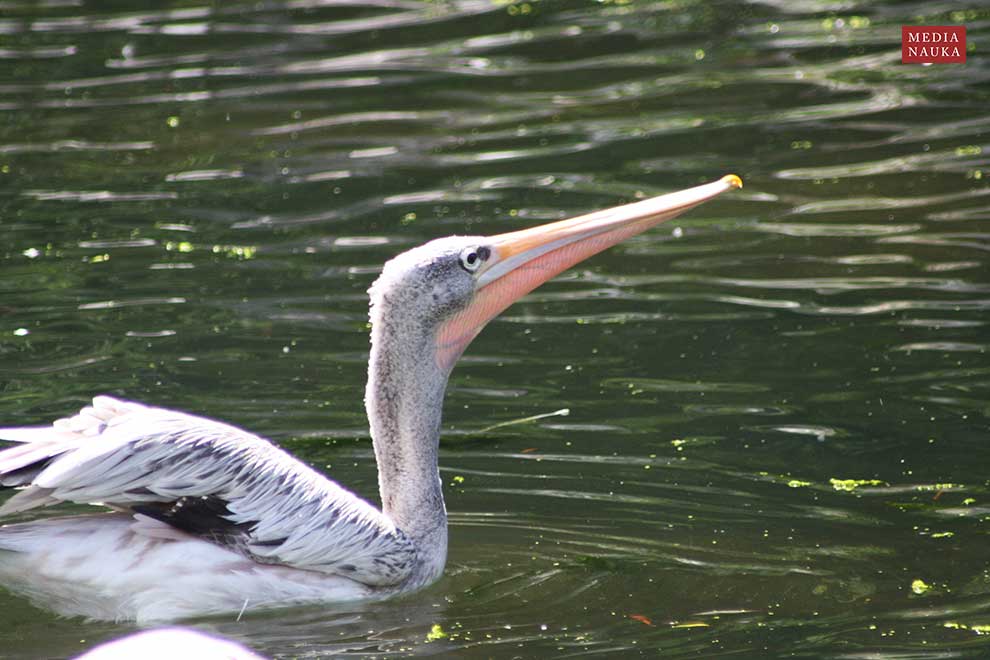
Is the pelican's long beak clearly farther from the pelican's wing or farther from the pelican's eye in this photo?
the pelican's wing

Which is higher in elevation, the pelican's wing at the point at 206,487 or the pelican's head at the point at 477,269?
the pelican's head at the point at 477,269

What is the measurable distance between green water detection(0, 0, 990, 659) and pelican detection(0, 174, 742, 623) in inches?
4.1

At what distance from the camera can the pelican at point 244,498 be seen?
411cm

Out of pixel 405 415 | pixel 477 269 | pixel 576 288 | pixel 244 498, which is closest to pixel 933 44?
pixel 576 288

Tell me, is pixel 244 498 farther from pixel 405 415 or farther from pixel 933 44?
pixel 933 44

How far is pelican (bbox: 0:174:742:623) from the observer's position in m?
4.11

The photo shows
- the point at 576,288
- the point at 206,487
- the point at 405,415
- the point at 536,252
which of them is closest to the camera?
the point at 206,487

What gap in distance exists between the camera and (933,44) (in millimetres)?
9914

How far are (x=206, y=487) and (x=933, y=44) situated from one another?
22.7 ft

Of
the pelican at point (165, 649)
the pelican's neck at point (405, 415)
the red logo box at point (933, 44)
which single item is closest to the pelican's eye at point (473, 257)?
the pelican's neck at point (405, 415)

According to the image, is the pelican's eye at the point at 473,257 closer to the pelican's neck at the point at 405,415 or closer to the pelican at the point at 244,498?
the pelican at the point at 244,498

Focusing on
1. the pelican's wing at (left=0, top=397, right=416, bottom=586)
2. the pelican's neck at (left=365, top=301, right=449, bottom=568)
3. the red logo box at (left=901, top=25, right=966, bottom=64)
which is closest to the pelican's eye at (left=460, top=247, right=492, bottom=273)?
the pelican's neck at (left=365, top=301, right=449, bottom=568)

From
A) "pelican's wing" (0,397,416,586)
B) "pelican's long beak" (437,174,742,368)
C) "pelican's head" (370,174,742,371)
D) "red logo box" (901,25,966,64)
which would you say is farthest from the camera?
"red logo box" (901,25,966,64)

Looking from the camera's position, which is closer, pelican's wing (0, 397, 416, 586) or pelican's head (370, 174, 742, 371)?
pelican's wing (0, 397, 416, 586)
